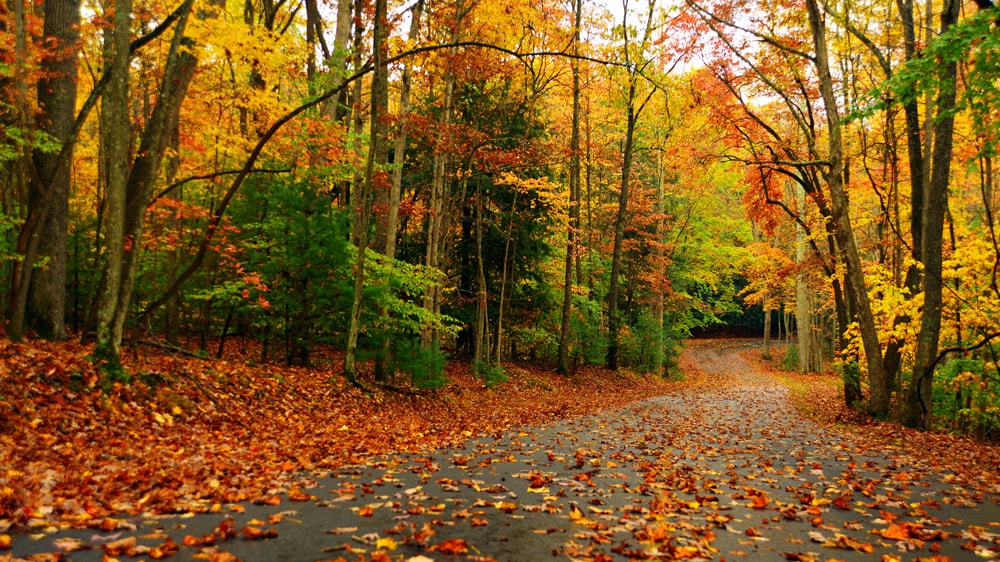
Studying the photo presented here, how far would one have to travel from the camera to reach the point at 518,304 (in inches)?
850

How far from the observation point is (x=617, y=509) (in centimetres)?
486

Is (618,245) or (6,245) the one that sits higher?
(618,245)

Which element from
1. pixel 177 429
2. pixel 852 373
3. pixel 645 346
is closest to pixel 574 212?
pixel 645 346

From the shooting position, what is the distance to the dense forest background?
8594 mm

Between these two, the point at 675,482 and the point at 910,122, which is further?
the point at 910,122

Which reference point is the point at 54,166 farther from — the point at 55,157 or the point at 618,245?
the point at 618,245

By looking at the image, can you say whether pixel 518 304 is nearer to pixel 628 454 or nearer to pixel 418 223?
pixel 418 223

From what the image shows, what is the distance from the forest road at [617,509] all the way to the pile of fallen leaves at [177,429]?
58 centimetres

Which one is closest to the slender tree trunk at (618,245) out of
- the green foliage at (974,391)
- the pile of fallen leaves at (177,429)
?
the pile of fallen leaves at (177,429)

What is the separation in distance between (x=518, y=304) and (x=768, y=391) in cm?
1011

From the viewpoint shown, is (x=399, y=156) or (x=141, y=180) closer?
(x=141, y=180)

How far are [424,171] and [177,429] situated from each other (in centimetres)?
1372

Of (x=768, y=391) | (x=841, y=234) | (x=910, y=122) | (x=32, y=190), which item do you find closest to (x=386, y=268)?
(x=32, y=190)

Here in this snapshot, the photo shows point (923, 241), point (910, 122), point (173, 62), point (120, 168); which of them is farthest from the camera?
point (910, 122)
